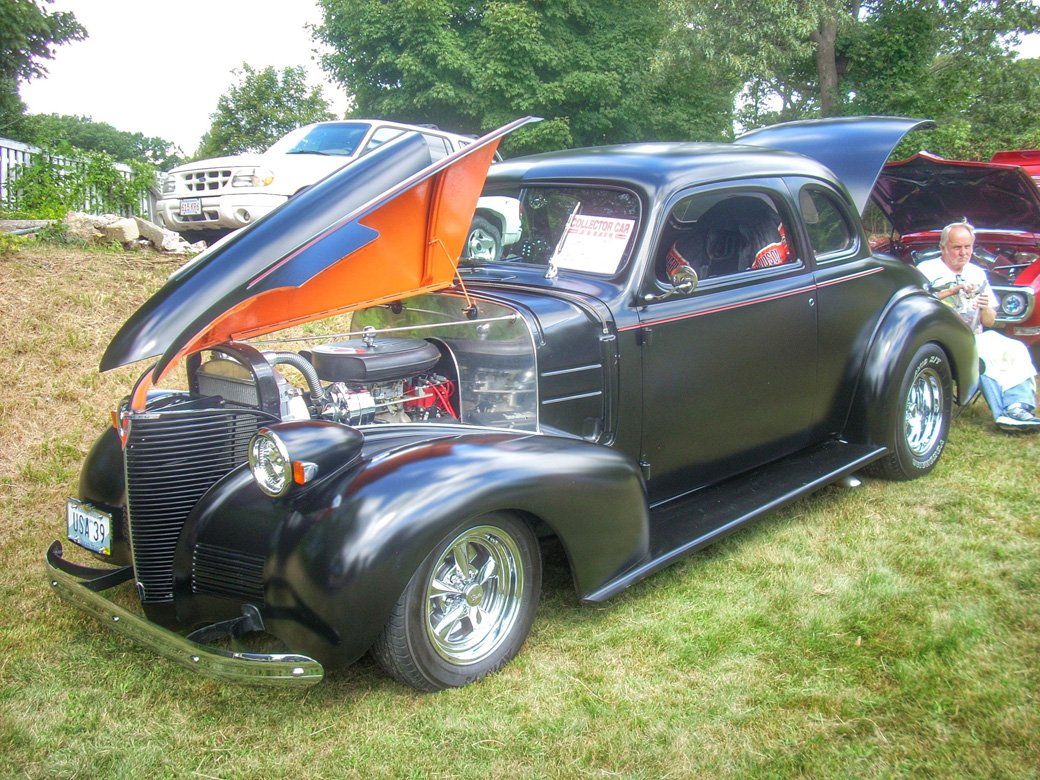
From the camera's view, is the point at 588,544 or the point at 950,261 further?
the point at 950,261

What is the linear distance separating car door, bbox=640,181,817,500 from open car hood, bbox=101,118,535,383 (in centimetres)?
94

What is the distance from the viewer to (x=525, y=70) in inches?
933

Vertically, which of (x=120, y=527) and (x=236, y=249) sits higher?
(x=236, y=249)

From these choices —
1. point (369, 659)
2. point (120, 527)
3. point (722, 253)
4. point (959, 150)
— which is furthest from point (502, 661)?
point (959, 150)

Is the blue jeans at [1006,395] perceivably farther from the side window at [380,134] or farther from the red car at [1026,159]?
the side window at [380,134]

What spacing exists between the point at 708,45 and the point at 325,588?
19518mm

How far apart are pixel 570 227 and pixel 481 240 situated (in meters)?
0.52

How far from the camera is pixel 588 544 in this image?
3.22m

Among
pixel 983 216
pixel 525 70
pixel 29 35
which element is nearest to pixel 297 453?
pixel 983 216

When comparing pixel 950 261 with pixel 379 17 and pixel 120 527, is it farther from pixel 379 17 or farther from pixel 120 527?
pixel 379 17

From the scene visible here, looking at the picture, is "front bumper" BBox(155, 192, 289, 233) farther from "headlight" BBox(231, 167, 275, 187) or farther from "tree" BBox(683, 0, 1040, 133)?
"tree" BBox(683, 0, 1040, 133)

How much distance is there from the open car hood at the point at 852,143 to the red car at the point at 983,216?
1.68m

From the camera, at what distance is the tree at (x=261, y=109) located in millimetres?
26750

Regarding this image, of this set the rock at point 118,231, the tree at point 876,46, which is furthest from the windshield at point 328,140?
the tree at point 876,46
